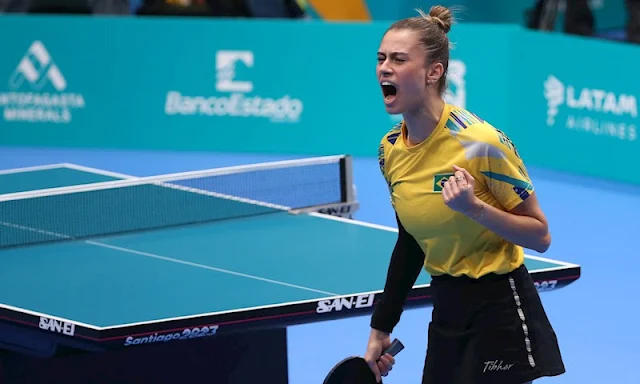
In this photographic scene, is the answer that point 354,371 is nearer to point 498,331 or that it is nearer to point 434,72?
point 498,331

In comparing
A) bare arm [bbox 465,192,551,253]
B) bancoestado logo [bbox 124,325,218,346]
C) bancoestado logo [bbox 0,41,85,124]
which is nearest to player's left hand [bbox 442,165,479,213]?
bare arm [bbox 465,192,551,253]

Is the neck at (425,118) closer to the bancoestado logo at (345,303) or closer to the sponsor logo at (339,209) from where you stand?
the bancoestado logo at (345,303)

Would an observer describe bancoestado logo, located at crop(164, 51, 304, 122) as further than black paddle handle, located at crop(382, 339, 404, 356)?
Yes

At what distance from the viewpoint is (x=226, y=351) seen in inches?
217

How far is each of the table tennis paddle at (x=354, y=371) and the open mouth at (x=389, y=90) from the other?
80 cm

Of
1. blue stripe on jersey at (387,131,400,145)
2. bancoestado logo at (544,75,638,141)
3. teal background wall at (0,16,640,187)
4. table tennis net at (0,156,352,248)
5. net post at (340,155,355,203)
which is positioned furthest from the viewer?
teal background wall at (0,16,640,187)

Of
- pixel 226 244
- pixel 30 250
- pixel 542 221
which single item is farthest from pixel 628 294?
pixel 542 221

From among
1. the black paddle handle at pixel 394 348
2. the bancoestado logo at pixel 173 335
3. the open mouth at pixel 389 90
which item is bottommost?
the bancoestado logo at pixel 173 335

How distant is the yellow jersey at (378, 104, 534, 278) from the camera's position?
11.7 ft

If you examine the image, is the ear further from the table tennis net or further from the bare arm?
the table tennis net

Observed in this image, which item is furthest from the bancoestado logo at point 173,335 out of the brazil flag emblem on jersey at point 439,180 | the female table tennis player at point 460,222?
the brazil flag emblem on jersey at point 439,180

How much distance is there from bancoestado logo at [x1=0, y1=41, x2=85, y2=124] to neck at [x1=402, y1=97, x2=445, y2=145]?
342 inches

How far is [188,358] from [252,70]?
6.46m

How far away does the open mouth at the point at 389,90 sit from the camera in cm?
358
